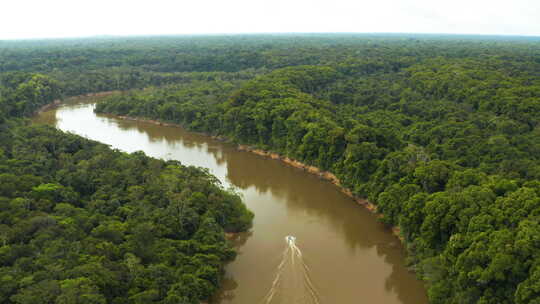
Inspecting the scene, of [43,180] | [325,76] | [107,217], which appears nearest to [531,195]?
[107,217]

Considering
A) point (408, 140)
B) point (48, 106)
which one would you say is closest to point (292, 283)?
point (408, 140)

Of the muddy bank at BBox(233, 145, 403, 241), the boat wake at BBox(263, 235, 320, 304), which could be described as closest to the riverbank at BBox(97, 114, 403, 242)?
the muddy bank at BBox(233, 145, 403, 241)

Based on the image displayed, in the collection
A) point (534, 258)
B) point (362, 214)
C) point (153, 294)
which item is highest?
point (534, 258)

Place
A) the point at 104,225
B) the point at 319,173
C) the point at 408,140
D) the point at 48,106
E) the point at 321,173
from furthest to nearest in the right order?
the point at 48,106
the point at 408,140
the point at 319,173
the point at 321,173
the point at 104,225

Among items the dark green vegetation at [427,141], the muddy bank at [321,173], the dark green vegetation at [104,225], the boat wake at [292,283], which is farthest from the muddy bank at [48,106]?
the boat wake at [292,283]

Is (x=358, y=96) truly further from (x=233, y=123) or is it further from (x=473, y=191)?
(x=473, y=191)

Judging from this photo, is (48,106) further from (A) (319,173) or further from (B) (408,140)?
(B) (408,140)

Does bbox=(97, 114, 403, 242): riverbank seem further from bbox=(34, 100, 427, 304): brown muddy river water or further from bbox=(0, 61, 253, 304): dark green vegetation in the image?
bbox=(0, 61, 253, 304): dark green vegetation
